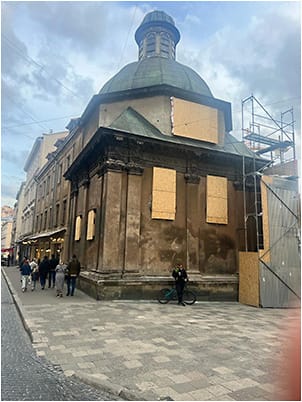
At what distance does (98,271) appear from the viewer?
13672 millimetres

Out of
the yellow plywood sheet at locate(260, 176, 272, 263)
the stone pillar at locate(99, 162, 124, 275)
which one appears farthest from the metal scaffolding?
the stone pillar at locate(99, 162, 124, 275)

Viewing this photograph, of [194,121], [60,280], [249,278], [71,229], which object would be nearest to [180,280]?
[249,278]

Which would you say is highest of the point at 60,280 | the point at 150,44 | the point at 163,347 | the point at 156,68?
the point at 150,44

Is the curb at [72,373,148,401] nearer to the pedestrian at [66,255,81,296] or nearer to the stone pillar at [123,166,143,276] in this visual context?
the stone pillar at [123,166,143,276]

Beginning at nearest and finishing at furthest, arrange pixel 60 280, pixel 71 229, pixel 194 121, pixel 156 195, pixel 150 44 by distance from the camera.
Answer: pixel 60 280, pixel 156 195, pixel 194 121, pixel 71 229, pixel 150 44

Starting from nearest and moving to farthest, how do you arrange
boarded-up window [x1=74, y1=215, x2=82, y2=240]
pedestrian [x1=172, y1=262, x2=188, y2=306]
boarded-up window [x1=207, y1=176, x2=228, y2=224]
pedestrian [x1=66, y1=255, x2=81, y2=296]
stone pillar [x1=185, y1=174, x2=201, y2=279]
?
pedestrian [x1=172, y1=262, x2=188, y2=306], pedestrian [x1=66, y1=255, x2=81, y2=296], stone pillar [x1=185, y1=174, x2=201, y2=279], boarded-up window [x1=207, y1=176, x2=228, y2=224], boarded-up window [x1=74, y1=215, x2=82, y2=240]

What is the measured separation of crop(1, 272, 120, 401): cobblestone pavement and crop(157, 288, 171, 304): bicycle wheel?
22.8 ft

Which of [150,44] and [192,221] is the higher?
[150,44]

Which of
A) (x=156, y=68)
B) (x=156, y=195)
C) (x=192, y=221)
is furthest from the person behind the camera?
(x=156, y=68)

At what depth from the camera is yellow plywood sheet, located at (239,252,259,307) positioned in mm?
14273

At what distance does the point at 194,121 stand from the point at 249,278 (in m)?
8.36

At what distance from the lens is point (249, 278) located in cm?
1476

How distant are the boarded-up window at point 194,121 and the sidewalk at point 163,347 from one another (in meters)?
8.76

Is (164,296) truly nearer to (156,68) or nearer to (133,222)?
(133,222)
